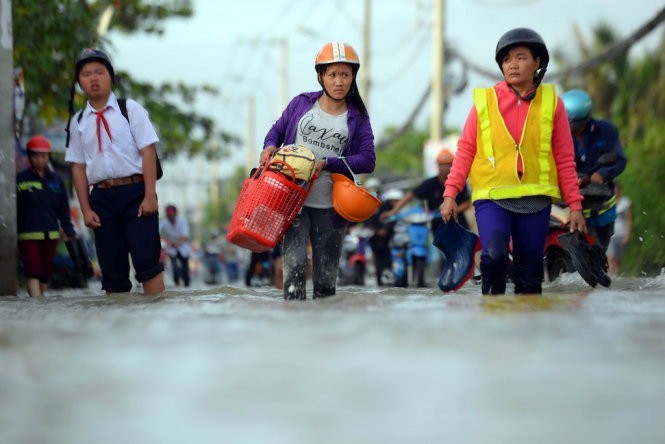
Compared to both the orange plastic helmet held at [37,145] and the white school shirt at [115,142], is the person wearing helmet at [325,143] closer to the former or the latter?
the white school shirt at [115,142]

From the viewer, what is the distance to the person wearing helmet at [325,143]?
711 centimetres

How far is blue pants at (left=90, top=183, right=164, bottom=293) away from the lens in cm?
756

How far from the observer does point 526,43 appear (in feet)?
22.7

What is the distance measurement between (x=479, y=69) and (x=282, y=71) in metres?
25.4

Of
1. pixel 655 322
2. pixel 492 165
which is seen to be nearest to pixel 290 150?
pixel 492 165

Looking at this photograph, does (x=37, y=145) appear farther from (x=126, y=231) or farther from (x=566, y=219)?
(x=566, y=219)

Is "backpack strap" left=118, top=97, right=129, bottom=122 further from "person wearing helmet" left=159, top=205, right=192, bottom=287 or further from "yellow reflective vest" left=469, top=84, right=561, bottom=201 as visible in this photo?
"person wearing helmet" left=159, top=205, right=192, bottom=287

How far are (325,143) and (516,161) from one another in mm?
1149

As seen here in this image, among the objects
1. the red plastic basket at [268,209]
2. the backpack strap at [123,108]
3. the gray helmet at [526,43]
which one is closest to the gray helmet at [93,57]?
the backpack strap at [123,108]

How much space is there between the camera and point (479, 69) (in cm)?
2722

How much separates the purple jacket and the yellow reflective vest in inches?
26.9

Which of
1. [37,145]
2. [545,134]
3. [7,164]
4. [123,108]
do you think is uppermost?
[123,108]

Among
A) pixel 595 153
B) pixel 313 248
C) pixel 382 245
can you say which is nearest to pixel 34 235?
pixel 313 248

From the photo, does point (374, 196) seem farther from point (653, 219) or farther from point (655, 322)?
point (653, 219)
